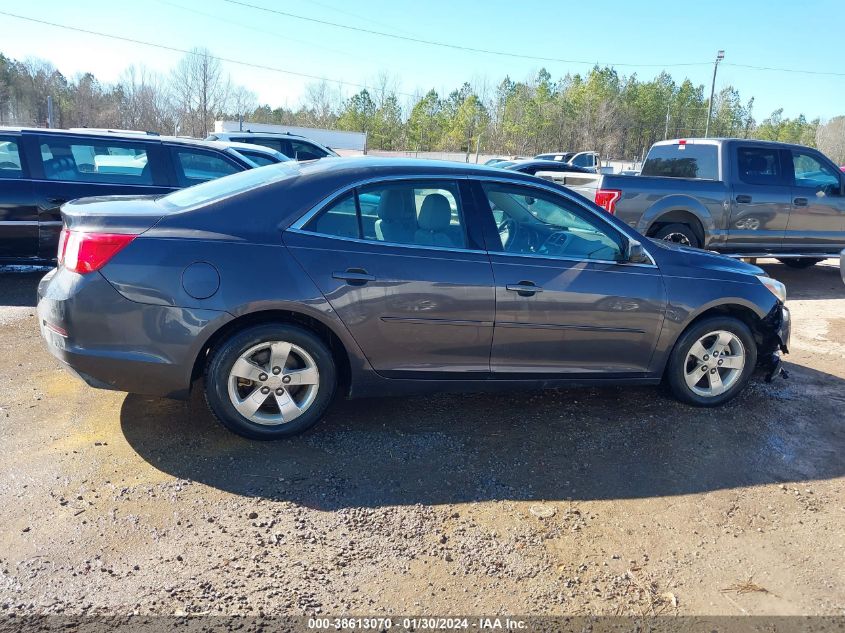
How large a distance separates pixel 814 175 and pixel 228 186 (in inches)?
361

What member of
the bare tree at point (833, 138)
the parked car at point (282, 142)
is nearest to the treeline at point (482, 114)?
the bare tree at point (833, 138)

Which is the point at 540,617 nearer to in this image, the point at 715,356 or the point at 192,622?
the point at 192,622

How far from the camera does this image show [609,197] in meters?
8.65

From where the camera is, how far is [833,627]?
103 inches

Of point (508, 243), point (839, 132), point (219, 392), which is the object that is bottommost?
point (219, 392)

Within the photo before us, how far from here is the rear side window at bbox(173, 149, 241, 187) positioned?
7.57 meters

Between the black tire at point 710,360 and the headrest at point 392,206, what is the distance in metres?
2.13

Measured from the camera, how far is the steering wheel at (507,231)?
13.7 feet

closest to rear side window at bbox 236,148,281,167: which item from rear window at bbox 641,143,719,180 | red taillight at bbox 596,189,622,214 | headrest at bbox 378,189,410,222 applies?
red taillight at bbox 596,189,622,214

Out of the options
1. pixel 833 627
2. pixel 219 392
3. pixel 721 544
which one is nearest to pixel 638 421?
pixel 721 544

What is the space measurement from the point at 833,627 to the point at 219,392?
10.1ft

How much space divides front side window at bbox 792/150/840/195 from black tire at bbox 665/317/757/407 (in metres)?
6.14

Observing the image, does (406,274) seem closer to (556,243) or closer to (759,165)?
(556,243)

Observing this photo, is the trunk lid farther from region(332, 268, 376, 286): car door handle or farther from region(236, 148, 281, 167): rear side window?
region(236, 148, 281, 167): rear side window
